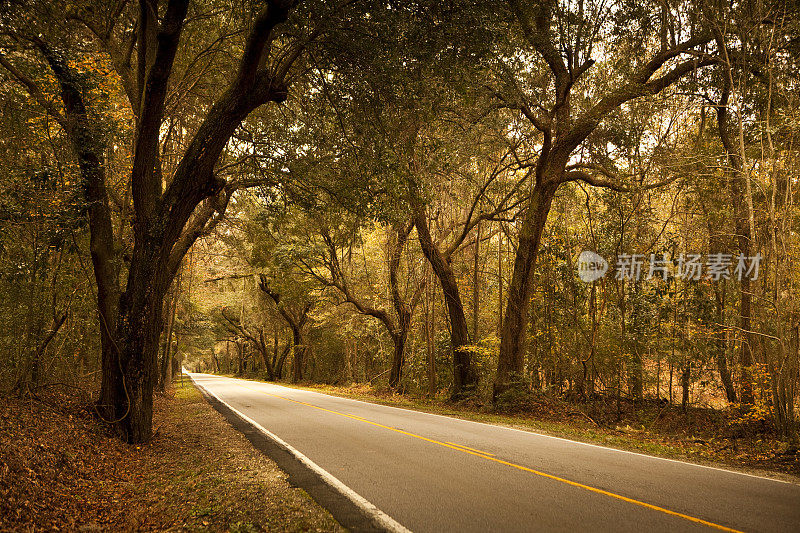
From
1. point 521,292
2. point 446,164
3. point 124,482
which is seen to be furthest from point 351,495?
point 521,292

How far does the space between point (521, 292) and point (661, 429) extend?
5.02 metres

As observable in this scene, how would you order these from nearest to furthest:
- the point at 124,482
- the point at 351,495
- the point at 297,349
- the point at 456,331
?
the point at 351,495 < the point at 124,482 < the point at 456,331 < the point at 297,349

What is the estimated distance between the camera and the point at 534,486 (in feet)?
18.6

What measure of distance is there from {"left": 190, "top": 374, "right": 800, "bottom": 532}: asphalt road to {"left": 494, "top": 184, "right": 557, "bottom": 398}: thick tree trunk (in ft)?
16.5

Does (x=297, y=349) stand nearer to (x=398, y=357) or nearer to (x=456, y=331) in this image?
A: (x=398, y=357)

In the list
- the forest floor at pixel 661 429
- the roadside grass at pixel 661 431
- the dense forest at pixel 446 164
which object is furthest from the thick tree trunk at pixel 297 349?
the forest floor at pixel 661 429

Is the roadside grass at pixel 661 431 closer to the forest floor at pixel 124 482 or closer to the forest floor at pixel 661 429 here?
the forest floor at pixel 661 429

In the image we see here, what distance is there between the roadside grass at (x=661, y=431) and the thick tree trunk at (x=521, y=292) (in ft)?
3.60

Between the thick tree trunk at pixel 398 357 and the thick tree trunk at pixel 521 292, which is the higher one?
the thick tree trunk at pixel 521 292

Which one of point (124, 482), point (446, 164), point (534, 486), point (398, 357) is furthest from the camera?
point (398, 357)

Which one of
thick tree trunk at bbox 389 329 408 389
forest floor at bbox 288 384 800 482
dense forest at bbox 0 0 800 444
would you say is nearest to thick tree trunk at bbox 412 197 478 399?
dense forest at bbox 0 0 800 444

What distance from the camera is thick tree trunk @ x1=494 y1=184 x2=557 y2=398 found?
1407cm

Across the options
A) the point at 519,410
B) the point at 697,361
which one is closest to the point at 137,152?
the point at 519,410

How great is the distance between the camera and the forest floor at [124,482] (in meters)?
4.74
